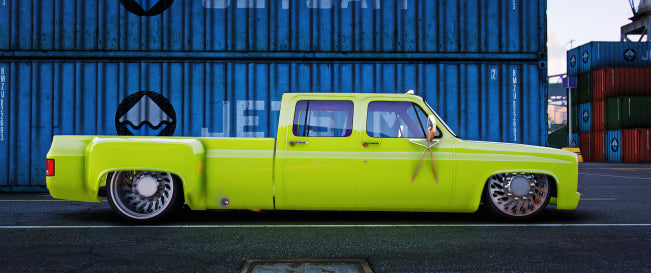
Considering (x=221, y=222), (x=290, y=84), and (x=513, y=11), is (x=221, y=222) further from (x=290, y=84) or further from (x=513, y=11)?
(x=513, y=11)

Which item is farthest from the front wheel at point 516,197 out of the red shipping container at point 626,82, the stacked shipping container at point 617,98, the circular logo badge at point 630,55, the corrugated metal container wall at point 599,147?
the circular logo badge at point 630,55

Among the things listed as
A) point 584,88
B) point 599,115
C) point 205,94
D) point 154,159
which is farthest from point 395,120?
point 584,88

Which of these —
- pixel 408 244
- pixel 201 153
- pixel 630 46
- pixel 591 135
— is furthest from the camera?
pixel 591 135

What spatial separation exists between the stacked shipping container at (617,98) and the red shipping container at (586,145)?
76mm

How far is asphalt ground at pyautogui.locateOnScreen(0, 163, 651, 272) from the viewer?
3.26 metres

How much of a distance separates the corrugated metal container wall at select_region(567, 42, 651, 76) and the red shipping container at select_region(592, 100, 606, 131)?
100 inches

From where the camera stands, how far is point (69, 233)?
14.4 ft

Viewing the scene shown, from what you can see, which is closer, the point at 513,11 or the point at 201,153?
the point at 201,153

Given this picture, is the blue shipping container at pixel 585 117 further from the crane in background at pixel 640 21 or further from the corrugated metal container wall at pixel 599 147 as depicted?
the crane in background at pixel 640 21

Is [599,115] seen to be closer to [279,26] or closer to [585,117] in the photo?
[585,117]

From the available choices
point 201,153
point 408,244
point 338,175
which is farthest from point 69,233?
point 408,244

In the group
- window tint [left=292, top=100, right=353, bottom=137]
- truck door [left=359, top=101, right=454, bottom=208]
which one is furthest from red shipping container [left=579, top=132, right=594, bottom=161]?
window tint [left=292, top=100, right=353, bottom=137]

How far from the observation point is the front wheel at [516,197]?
16.4 feet

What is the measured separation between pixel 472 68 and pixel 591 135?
1074 inches
